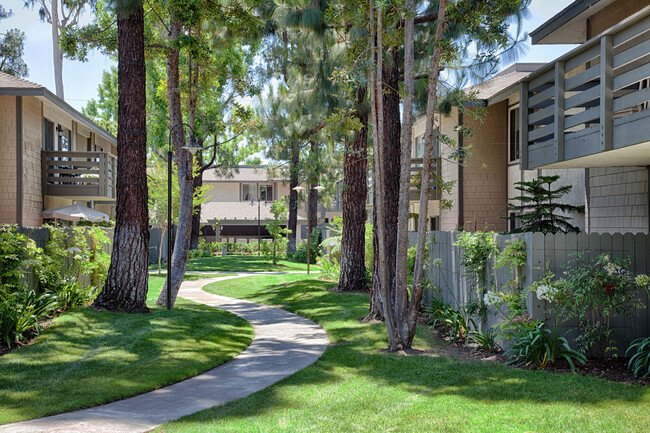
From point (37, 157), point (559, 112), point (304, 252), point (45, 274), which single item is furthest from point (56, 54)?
point (559, 112)

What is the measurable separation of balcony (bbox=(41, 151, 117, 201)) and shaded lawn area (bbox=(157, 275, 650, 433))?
14.8 metres

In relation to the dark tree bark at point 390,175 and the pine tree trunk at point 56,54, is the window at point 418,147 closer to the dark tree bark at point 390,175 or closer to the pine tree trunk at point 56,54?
the dark tree bark at point 390,175

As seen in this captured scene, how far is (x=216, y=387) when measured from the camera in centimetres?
788

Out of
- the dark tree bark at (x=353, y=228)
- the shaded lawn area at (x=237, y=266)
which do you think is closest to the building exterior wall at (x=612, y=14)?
the dark tree bark at (x=353, y=228)

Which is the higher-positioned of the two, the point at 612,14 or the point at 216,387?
the point at 612,14

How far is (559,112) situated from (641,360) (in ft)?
13.2

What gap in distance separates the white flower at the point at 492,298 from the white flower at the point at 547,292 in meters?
0.89

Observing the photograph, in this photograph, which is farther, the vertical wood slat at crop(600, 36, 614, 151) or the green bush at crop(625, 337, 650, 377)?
the vertical wood slat at crop(600, 36, 614, 151)

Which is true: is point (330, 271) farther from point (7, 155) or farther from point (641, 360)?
point (641, 360)

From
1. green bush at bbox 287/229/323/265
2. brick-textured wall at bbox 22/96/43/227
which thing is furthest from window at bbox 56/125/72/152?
green bush at bbox 287/229/323/265

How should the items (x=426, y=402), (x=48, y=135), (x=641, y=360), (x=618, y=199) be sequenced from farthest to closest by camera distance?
(x=48, y=135) < (x=618, y=199) < (x=641, y=360) < (x=426, y=402)

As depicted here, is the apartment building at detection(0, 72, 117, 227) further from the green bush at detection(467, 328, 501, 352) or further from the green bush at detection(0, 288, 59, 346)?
the green bush at detection(467, 328, 501, 352)

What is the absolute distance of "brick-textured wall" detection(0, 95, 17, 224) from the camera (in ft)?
60.8

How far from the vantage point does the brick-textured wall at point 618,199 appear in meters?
10.4
